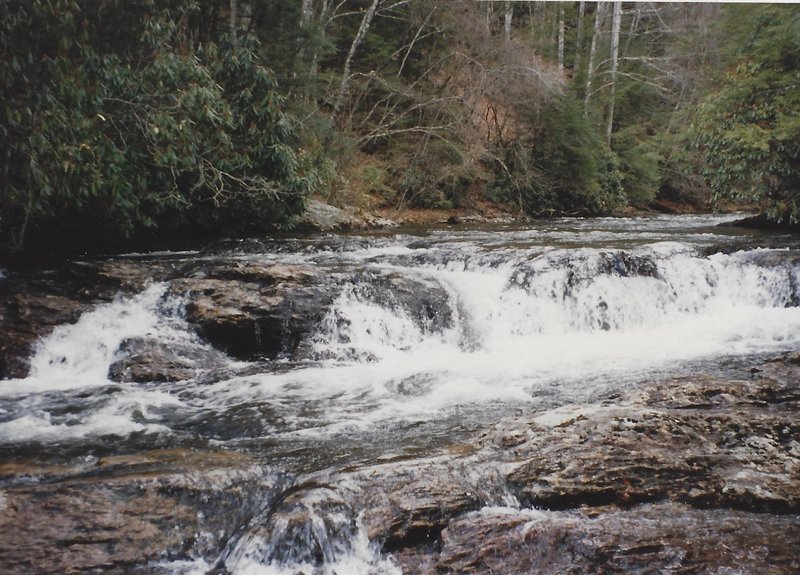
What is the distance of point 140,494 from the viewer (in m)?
2.60

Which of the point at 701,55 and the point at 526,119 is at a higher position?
the point at 701,55

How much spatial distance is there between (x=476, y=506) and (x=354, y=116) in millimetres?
12817

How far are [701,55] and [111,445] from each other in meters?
17.6

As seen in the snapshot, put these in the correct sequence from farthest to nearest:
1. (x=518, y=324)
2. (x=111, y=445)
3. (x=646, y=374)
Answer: (x=518, y=324) → (x=646, y=374) → (x=111, y=445)

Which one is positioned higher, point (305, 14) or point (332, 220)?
point (305, 14)

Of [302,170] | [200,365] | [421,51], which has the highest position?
[421,51]

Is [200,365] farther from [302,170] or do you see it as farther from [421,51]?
[421,51]

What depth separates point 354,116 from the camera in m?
14.2

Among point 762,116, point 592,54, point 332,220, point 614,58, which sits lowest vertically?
point 332,220

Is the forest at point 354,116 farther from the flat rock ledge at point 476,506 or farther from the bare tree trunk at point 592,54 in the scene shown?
the flat rock ledge at point 476,506

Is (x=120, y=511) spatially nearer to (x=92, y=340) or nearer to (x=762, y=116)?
(x=92, y=340)

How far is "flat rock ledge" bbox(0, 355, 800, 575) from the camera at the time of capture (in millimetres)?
2252

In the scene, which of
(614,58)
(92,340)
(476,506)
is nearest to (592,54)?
(614,58)

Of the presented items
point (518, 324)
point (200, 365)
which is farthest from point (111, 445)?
point (518, 324)
